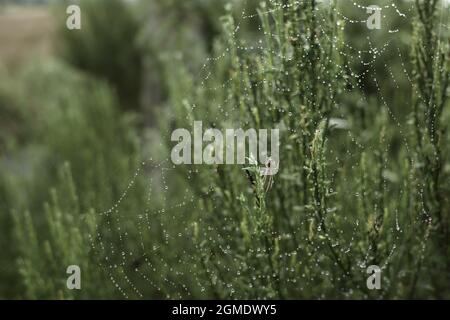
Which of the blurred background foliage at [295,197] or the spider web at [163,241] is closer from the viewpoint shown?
the blurred background foliage at [295,197]

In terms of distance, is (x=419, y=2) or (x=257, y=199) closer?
(x=257, y=199)

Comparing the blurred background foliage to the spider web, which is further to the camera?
the spider web

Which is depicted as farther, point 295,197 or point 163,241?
point 163,241

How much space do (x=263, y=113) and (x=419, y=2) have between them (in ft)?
3.02

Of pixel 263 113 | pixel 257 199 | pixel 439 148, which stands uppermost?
pixel 263 113

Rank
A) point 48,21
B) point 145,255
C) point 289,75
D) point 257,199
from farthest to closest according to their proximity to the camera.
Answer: point 48,21, point 145,255, point 289,75, point 257,199

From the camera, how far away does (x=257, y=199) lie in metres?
2.34

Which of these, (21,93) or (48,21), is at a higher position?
(48,21)

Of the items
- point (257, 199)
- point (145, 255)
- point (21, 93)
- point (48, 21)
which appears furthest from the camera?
point (48, 21)

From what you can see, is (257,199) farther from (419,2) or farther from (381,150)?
(419,2)

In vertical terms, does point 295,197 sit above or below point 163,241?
above
